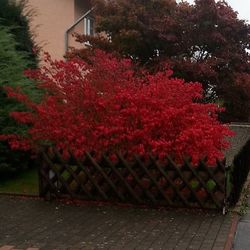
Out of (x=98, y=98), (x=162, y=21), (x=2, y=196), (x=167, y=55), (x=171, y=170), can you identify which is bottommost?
(x=2, y=196)

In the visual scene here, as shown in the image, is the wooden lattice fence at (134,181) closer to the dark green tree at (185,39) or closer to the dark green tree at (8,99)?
the dark green tree at (8,99)

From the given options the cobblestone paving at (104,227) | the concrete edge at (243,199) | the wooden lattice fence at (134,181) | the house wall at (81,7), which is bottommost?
the concrete edge at (243,199)

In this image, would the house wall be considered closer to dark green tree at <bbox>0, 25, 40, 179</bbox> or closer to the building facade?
the building facade

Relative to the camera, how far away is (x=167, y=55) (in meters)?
17.9

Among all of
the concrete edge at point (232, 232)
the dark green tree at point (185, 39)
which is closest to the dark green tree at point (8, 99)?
the concrete edge at point (232, 232)

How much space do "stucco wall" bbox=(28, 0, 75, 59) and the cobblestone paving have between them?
437 inches

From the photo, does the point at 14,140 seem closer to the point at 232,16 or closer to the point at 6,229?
the point at 6,229

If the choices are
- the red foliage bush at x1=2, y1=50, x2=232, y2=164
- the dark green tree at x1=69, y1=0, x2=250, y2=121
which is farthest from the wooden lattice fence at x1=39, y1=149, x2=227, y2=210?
the dark green tree at x1=69, y1=0, x2=250, y2=121

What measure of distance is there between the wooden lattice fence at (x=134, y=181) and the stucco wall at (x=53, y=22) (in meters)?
10.3

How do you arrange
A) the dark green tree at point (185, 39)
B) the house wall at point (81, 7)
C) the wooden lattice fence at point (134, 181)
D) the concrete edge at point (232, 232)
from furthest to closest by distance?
the house wall at point (81, 7)
the dark green tree at point (185, 39)
the wooden lattice fence at point (134, 181)
the concrete edge at point (232, 232)

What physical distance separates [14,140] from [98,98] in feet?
6.20

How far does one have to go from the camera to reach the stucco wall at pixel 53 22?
748 inches

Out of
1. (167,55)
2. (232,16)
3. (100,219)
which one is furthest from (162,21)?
(100,219)

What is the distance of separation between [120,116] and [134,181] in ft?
3.50
